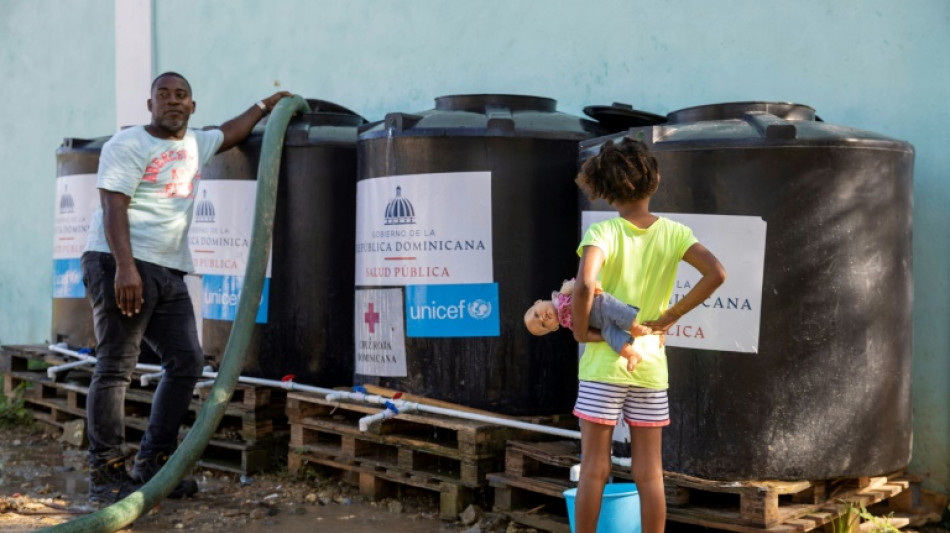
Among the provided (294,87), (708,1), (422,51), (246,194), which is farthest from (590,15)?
(294,87)

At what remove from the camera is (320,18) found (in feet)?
22.2

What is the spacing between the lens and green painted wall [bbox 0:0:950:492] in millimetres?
4043

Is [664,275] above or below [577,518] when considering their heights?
above

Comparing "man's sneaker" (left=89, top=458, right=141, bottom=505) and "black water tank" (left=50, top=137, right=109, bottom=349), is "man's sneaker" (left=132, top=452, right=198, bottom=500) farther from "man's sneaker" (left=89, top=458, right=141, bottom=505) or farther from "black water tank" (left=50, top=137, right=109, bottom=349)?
"black water tank" (left=50, top=137, right=109, bottom=349)

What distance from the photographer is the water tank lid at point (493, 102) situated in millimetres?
4508

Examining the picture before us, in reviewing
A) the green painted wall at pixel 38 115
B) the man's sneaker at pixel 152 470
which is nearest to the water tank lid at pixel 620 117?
the man's sneaker at pixel 152 470

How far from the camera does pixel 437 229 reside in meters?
4.20

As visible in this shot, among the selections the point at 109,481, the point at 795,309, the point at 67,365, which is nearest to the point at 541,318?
the point at 795,309

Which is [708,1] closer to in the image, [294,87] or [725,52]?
[725,52]

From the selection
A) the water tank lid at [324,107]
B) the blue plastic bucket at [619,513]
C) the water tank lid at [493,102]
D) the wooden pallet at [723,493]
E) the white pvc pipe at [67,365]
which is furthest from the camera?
the white pvc pipe at [67,365]

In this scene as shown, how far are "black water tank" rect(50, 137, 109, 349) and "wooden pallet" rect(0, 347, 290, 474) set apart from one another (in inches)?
8.9

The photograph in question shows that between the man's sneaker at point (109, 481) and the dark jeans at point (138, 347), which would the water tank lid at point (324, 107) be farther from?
the man's sneaker at point (109, 481)

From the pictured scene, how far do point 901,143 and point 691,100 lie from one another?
1.33m

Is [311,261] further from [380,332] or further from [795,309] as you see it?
[795,309]
